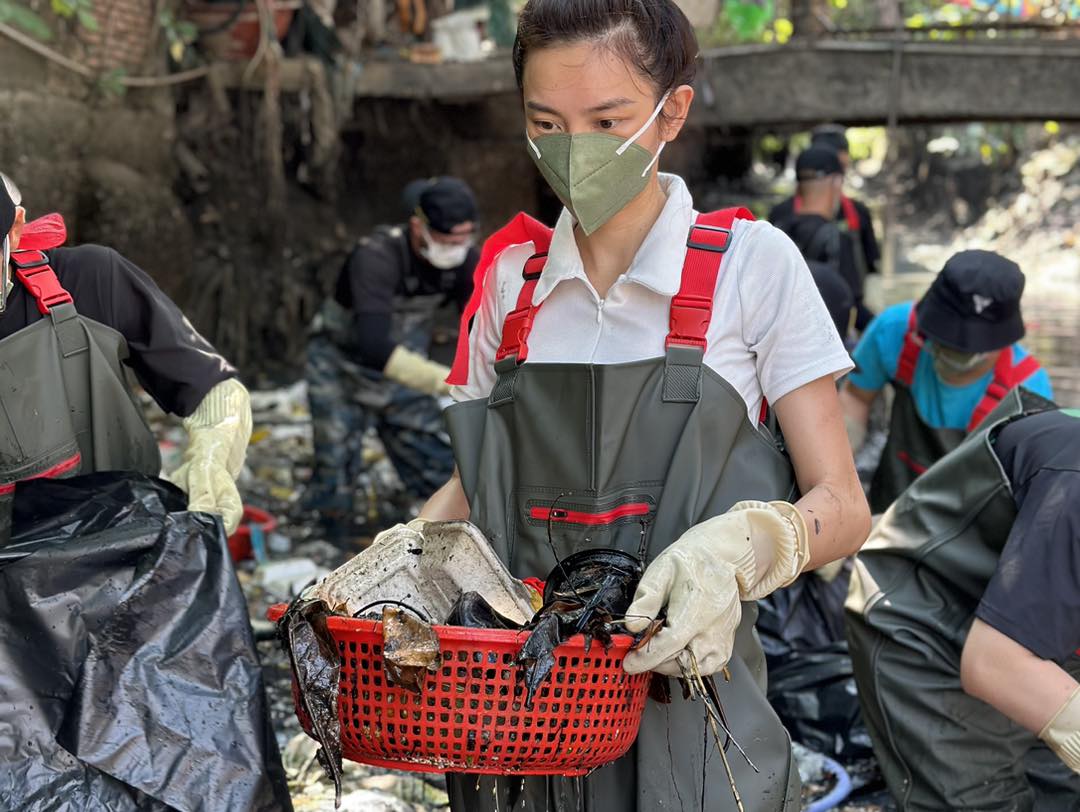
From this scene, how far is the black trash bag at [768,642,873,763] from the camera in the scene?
11.7 ft

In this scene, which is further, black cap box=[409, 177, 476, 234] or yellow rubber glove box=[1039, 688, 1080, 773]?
black cap box=[409, 177, 476, 234]

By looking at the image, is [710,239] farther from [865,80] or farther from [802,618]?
[865,80]

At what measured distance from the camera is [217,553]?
2.26 m

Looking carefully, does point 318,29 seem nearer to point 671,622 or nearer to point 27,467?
point 27,467

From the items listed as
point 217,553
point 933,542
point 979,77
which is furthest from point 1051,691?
point 979,77

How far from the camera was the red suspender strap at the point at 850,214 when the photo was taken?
276 inches

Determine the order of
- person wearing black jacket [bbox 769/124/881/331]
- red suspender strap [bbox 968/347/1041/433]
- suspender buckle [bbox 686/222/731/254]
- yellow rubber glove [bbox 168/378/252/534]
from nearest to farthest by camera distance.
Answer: suspender buckle [bbox 686/222/731/254], yellow rubber glove [bbox 168/378/252/534], red suspender strap [bbox 968/347/1041/433], person wearing black jacket [bbox 769/124/881/331]

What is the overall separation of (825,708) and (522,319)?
2103 millimetres

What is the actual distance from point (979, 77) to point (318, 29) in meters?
4.61

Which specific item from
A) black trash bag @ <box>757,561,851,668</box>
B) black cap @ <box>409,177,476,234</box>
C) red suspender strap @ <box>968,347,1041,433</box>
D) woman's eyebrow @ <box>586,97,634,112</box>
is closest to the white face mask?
black cap @ <box>409,177,476,234</box>

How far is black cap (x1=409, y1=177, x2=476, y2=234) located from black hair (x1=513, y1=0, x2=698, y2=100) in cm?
386

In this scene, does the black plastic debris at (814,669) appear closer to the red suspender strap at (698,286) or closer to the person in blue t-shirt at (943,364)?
the person in blue t-shirt at (943,364)

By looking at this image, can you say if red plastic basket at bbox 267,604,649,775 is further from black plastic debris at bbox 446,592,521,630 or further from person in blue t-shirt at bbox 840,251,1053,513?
person in blue t-shirt at bbox 840,251,1053,513

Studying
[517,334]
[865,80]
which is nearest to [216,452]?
[517,334]
